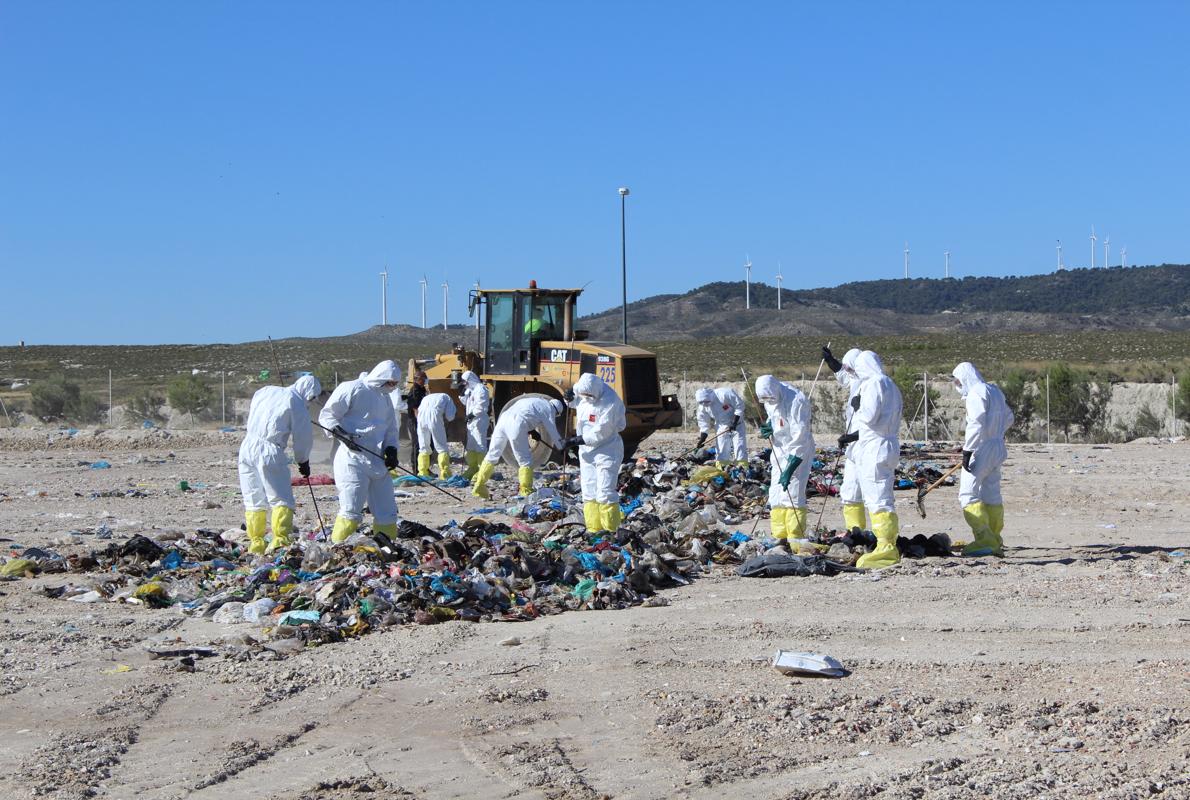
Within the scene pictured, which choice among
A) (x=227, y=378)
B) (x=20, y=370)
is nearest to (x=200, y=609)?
(x=227, y=378)

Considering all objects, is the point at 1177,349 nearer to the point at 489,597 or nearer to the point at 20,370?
the point at 20,370

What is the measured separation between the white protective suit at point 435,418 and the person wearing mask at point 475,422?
28 centimetres

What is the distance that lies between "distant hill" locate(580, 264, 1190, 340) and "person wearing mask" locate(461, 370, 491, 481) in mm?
55567

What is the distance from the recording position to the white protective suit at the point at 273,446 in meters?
11.7

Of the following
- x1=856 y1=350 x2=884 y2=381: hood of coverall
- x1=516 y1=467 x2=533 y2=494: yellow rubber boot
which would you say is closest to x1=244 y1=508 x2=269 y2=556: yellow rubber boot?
x1=516 y1=467 x2=533 y2=494: yellow rubber boot

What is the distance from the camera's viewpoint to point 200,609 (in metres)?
10.2

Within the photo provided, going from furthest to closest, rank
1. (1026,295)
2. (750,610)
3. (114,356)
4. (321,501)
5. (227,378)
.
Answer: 1. (1026,295)
2. (114,356)
3. (227,378)
4. (321,501)
5. (750,610)

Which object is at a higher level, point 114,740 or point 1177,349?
point 1177,349

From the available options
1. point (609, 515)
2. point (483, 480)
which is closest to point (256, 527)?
point (609, 515)

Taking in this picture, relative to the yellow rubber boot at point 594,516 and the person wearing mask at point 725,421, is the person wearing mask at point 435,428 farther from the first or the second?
the yellow rubber boot at point 594,516

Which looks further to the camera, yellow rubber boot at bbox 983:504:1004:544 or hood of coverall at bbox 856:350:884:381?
yellow rubber boot at bbox 983:504:1004:544

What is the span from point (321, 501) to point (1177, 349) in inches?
2051

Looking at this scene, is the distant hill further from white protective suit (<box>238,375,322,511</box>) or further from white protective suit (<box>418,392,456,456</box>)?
white protective suit (<box>238,375,322,511</box>)

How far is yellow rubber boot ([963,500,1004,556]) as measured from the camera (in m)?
11.8
